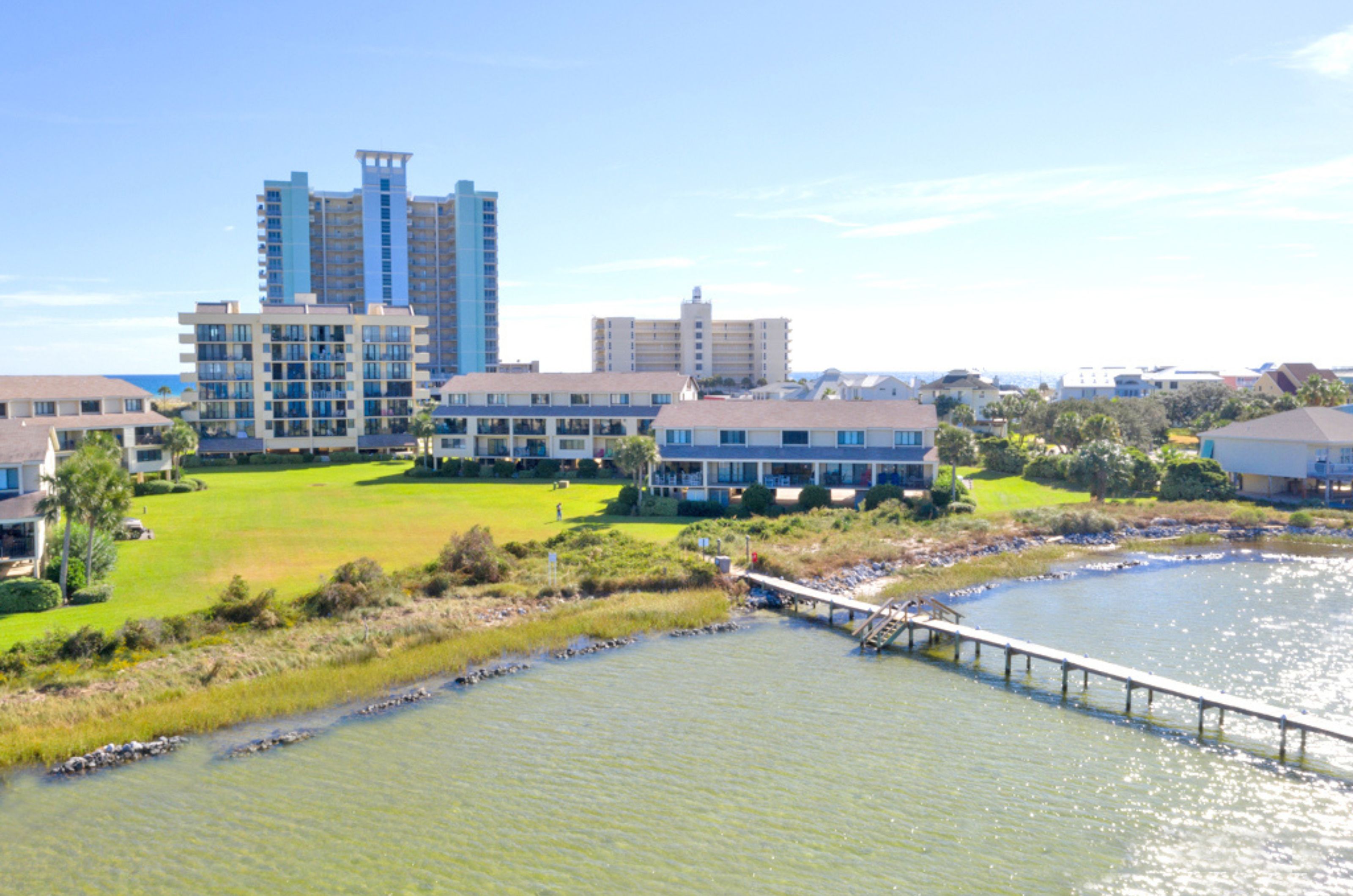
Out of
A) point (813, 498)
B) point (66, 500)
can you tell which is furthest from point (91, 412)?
point (813, 498)

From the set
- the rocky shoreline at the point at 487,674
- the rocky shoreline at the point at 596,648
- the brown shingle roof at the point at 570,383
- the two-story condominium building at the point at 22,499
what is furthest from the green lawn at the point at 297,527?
the rocky shoreline at the point at 596,648

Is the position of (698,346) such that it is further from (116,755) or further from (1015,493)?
(116,755)

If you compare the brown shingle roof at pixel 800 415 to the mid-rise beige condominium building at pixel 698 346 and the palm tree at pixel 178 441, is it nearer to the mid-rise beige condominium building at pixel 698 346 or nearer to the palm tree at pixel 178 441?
the palm tree at pixel 178 441

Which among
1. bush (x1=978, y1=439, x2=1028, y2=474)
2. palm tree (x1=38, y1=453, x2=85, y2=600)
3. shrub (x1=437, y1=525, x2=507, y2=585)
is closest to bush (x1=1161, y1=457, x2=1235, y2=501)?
bush (x1=978, y1=439, x2=1028, y2=474)

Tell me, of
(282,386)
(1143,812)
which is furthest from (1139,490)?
(282,386)

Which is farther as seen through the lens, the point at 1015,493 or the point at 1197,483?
the point at 1015,493

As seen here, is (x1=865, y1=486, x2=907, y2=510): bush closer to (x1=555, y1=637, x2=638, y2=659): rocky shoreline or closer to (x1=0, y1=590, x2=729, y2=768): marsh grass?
(x1=0, y1=590, x2=729, y2=768): marsh grass

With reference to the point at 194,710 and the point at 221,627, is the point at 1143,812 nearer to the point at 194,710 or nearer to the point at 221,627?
the point at 194,710
